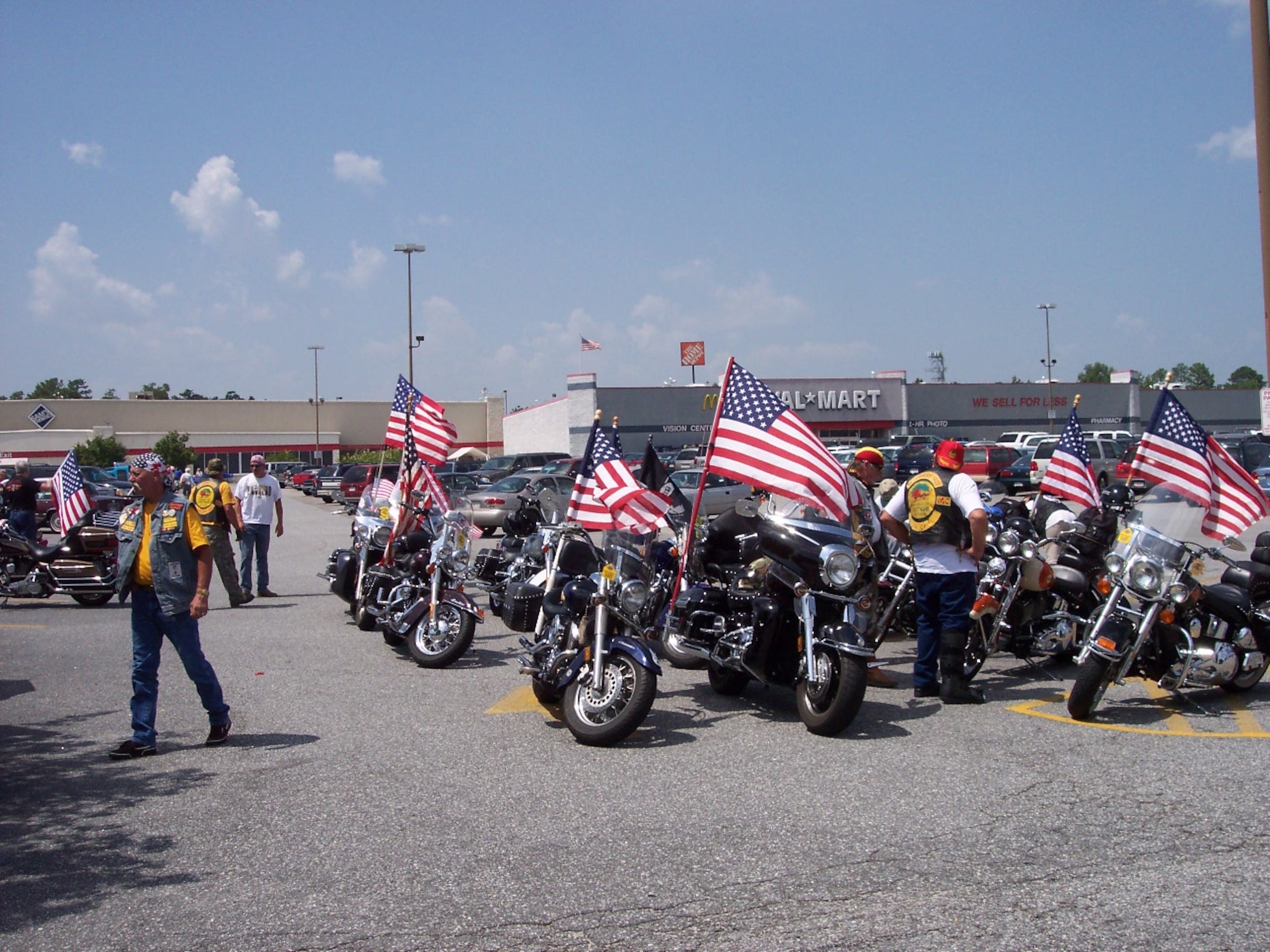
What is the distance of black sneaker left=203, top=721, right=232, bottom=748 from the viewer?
6668 mm

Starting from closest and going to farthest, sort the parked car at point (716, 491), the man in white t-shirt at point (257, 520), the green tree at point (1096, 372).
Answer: the man in white t-shirt at point (257, 520) < the parked car at point (716, 491) < the green tree at point (1096, 372)

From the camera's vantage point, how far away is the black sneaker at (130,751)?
20.9 ft

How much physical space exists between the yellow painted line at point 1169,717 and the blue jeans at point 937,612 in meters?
1.41

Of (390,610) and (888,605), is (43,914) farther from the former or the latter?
(888,605)

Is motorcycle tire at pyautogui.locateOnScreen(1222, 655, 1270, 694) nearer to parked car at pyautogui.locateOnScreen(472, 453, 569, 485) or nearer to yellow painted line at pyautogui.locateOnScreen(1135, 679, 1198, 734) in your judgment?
yellow painted line at pyautogui.locateOnScreen(1135, 679, 1198, 734)

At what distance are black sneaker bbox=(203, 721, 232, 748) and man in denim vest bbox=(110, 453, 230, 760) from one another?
13 millimetres

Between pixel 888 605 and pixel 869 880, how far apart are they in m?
5.20

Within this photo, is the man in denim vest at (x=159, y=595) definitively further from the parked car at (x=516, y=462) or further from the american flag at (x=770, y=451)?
the parked car at (x=516, y=462)

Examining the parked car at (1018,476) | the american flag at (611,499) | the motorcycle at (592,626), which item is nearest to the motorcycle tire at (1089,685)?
the motorcycle at (592,626)

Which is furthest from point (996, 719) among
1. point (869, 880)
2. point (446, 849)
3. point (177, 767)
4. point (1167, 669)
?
point (177, 767)

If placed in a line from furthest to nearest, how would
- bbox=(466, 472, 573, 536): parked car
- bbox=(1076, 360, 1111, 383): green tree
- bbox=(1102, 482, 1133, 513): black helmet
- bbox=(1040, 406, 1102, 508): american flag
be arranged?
bbox=(1076, 360, 1111, 383): green tree < bbox=(466, 472, 573, 536): parked car < bbox=(1040, 406, 1102, 508): american flag < bbox=(1102, 482, 1133, 513): black helmet

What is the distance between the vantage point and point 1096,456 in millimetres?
35656

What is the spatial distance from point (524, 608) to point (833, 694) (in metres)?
2.27

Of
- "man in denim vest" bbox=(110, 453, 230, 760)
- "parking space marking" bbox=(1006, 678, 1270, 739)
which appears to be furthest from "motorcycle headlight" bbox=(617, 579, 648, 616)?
"parking space marking" bbox=(1006, 678, 1270, 739)
